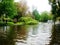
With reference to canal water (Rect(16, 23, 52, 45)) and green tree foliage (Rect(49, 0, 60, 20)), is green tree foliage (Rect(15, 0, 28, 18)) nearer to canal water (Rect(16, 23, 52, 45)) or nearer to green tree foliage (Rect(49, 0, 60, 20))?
green tree foliage (Rect(49, 0, 60, 20))

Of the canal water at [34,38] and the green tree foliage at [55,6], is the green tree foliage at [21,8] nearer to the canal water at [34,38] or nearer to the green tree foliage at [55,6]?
the green tree foliage at [55,6]

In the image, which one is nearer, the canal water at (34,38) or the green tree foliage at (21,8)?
the canal water at (34,38)

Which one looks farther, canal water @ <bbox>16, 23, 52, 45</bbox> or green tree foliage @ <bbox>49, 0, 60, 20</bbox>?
green tree foliage @ <bbox>49, 0, 60, 20</bbox>

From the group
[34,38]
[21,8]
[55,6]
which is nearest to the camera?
[34,38]

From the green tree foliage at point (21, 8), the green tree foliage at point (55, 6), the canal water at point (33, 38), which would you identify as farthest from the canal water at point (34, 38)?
the green tree foliage at point (21, 8)

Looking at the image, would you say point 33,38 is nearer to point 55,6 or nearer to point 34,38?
point 34,38

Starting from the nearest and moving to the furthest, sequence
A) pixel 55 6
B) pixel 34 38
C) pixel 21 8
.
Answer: pixel 34 38, pixel 55 6, pixel 21 8

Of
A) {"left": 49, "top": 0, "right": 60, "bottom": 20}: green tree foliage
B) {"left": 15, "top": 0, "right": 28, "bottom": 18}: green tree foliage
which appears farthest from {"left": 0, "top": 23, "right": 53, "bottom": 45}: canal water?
{"left": 15, "top": 0, "right": 28, "bottom": 18}: green tree foliage

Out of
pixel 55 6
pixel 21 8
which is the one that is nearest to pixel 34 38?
pixel 55 6

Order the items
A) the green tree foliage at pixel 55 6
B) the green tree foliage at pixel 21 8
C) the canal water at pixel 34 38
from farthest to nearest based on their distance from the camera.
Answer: the green tree foliage at pixel 21 8
the green tree foliage at pixel 55 6
the canal water at pixel 34 38

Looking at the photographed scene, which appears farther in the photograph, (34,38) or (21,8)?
(21,8)

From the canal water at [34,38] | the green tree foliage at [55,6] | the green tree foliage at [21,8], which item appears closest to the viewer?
the canal water at [34,38]

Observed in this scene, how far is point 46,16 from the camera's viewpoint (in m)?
111

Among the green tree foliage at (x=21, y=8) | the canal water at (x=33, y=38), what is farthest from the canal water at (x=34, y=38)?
the green tree foliage at (x=21, y=8)
